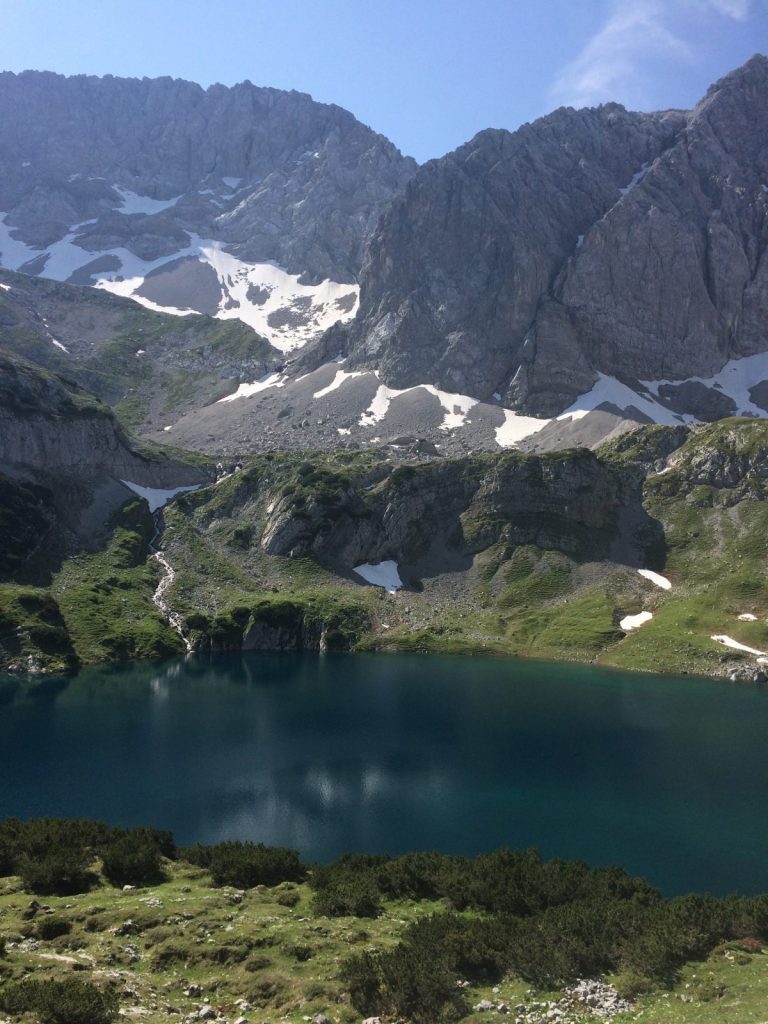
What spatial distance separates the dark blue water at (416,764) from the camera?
1786 inches

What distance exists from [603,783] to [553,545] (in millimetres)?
93843

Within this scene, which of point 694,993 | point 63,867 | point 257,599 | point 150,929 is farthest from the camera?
point 257,599

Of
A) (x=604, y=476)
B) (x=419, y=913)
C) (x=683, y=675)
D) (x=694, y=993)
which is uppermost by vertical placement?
(x=604, y=476)

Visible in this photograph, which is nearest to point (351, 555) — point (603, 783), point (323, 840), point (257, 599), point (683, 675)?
point (257, 599)

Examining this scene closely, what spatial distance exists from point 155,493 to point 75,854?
5938 inches

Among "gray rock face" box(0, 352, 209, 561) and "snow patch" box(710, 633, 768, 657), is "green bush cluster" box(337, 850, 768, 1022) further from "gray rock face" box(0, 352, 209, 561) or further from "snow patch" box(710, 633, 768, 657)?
"gray rock face" box(0, 352, 209, 561)

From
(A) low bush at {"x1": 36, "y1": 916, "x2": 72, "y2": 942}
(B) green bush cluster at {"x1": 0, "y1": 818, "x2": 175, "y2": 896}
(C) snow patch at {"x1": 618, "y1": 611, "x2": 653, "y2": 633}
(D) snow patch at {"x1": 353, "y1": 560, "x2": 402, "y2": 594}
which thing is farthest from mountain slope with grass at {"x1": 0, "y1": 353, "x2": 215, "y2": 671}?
(A) low bush at {"x1": 36, "y1": 916, "x2": 72, "y2": 942}

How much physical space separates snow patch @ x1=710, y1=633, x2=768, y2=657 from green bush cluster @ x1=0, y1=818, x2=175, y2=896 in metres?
98.2

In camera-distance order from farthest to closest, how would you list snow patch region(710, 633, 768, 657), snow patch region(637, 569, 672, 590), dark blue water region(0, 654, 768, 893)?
snow patch region(637, 569, 672, 590) → snow patch region(710, 633, 768, 657) → dark blue water region(0, 654, 768, 893)

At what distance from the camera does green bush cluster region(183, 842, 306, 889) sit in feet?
100

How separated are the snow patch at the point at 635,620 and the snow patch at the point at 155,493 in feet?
338

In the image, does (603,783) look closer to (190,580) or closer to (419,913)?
(419,913)

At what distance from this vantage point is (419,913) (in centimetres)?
2873

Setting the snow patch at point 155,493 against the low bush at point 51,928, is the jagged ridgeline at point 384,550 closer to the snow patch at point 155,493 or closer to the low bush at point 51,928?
the snow patch at point 155,493
